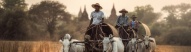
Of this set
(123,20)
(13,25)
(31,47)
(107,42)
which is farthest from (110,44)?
(13,25)

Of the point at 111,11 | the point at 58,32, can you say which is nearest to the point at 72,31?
the point at 58,32

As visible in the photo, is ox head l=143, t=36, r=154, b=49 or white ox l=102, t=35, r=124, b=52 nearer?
white ox l=102, t=35, r=124, b=52

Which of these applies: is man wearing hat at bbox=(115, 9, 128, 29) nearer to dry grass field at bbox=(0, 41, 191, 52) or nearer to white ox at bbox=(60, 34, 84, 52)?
white ox at bbox=(60, 34, 84, 52)

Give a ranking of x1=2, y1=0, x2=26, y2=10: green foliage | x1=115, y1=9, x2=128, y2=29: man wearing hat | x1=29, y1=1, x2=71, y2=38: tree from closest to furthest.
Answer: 1. x1=115, y1=9, x2=128, y2=29: man wearing hat
2. x1=2, y1=0, x2=26, y2=10: green foliage
3. x1=29, y1=1, x2=71, y2=38: tree

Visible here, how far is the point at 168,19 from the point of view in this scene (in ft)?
148

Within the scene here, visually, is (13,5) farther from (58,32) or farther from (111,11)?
(111,11)

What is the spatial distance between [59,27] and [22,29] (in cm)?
633

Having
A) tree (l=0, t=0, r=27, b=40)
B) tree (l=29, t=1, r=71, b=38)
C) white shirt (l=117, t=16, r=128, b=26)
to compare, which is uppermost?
tree (l=29, t=1, r=71, b=38)

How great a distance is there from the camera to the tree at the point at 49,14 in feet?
126

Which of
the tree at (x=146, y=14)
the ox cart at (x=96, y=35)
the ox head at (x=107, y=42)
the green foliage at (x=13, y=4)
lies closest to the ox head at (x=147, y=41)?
the ox cart at (x=96, y=35)

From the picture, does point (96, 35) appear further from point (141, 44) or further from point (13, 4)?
point (13, 4)

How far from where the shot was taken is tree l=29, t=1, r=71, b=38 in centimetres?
3850

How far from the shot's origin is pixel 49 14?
40.5 metres

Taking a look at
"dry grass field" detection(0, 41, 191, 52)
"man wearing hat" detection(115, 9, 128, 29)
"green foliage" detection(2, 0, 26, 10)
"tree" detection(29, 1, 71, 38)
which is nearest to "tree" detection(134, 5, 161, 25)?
"tree" detection(29, 1, 71, 38)
